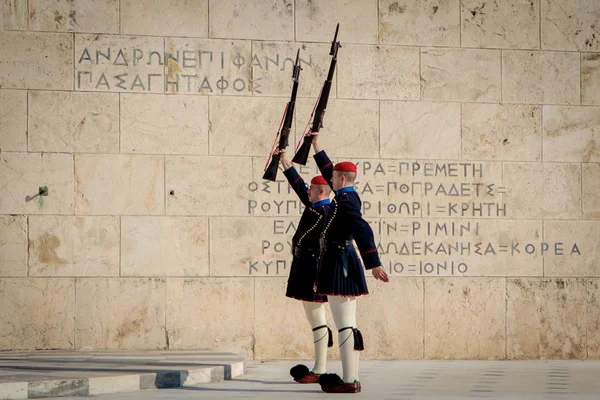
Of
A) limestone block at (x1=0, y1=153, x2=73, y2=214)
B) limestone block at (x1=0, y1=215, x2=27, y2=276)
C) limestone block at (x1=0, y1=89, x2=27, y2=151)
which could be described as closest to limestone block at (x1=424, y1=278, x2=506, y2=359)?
limestone block at (x1=0, y1=153, x2=73, y2=214)

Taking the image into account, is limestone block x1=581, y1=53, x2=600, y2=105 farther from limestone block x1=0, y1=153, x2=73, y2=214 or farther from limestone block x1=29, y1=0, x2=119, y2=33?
limestone block x1=0, y1=153, x2=73, y2=214

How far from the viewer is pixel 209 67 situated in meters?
11.6

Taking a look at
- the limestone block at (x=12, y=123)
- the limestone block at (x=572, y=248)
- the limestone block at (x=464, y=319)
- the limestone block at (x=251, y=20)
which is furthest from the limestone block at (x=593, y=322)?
the limestone block at (x=12, y=123)

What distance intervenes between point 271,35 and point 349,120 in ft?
4.01

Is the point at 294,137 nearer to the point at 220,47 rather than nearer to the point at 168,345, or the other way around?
the point at 220,47

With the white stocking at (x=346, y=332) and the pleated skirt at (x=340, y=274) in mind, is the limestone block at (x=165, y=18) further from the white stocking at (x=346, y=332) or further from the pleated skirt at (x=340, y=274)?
the white stocking at (x=346, y=332)

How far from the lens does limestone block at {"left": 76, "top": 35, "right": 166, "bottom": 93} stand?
37.2ft

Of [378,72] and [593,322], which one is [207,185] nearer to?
[378,72]

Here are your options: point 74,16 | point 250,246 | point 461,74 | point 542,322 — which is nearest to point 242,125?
point 250,246

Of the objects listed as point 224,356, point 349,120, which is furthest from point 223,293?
point 349,120

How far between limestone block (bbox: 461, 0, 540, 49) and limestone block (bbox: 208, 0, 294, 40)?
1.97 meters

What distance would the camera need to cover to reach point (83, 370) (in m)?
8.73

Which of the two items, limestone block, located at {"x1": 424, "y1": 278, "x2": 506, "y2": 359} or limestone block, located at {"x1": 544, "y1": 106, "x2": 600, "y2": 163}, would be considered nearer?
limestone block, located at {"x1": 424, "y1": 278, "x2": 506, "y2": 359}

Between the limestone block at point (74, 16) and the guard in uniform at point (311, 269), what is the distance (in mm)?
3295
